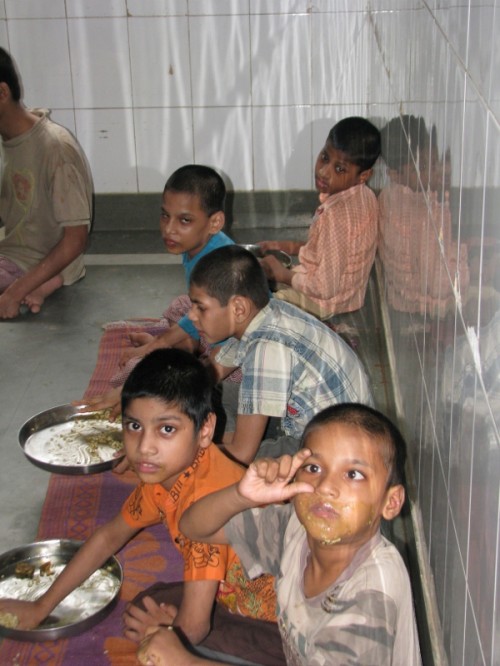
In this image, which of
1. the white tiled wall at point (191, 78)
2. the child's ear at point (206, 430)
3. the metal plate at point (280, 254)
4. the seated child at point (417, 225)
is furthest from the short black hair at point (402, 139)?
the white tiled wall at point (191, 78)

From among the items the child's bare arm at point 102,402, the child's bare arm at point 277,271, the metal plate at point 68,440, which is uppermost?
the child's bare arm at point 277,271

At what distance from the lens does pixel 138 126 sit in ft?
18.1

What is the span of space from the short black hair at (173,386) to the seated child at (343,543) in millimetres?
453

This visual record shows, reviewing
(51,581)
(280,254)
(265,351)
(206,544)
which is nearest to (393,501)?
(206,544)

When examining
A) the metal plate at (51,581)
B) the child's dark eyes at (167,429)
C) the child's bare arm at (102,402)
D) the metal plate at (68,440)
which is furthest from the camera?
the child's bare arm at (102,402)

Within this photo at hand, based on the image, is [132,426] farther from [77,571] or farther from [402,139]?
[402,139]

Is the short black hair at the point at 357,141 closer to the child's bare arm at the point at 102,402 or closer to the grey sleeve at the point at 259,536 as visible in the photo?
the child's bare arm at the point at 102,402

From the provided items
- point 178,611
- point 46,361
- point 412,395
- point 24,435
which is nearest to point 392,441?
point 178,611

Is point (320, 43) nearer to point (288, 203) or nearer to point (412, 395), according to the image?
point (288, 203)

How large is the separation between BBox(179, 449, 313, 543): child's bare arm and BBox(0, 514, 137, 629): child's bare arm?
429 mm

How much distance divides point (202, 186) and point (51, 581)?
1.55 meters

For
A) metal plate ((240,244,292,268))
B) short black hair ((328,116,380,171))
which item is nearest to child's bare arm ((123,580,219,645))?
short black hair ((328,116,380,171))

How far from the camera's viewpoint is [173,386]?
2143mm

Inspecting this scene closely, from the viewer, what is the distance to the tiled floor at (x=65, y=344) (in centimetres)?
304
